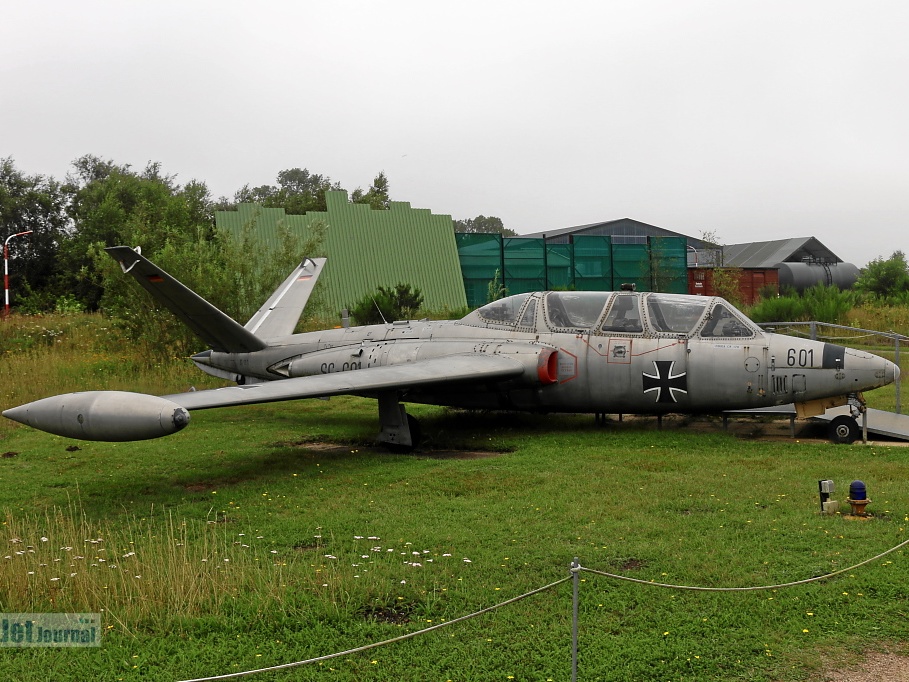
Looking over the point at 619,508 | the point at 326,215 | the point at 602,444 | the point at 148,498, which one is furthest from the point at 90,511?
the point at 326,215

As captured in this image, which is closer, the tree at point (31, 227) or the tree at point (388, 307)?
the tree at point (388, 307)

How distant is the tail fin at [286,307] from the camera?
16.2 meters

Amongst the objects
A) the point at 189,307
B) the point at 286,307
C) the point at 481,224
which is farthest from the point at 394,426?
the point at 481,224

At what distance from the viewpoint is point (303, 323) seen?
2612 centimetres

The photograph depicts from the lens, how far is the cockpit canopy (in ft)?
41.0

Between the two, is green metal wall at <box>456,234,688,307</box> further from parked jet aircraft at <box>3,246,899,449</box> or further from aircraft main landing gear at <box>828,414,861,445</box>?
aircraft main landing gear at <box>828,414,861,445</box>

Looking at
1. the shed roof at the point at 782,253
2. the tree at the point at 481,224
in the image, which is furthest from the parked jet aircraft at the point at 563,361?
the tree at the point at 481,224

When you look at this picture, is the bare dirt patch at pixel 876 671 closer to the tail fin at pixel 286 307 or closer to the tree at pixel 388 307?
the tail fin at pixel 286 307

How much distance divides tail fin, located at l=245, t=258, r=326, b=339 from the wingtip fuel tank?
771cm

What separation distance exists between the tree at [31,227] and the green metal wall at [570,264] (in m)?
23.3

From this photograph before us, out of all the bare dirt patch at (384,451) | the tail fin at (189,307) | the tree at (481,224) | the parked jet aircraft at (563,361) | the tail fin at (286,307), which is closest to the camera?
the tail fin at (189,307)

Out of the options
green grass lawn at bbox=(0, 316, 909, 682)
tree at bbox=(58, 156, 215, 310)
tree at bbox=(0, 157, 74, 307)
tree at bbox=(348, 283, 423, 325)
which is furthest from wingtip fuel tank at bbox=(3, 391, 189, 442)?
tree at bbox=(0, 157, 74, 307)

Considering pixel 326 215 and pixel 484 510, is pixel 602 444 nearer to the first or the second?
pixel 484 510
